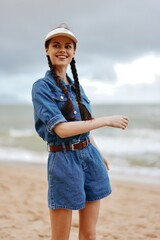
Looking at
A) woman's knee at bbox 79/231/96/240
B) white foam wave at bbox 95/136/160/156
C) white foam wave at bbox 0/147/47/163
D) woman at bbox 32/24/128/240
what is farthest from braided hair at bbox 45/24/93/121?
white foam wave at bbox 95/136/160/156

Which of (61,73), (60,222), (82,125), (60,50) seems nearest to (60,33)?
(60,50)

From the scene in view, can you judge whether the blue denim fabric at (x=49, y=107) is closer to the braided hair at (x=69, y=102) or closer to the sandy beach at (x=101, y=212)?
the braided hair at (x=69, y=102)

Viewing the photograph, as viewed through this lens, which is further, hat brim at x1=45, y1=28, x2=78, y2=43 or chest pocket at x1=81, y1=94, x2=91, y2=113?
chest pocket at x1=81, y1=94, x2=91, y2=113

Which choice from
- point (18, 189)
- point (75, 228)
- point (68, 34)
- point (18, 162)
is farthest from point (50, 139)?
point (18, 162)

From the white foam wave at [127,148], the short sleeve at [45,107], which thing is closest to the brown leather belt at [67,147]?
the short sleeve at [45,107]

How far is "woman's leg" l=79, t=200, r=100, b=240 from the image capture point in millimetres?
2195

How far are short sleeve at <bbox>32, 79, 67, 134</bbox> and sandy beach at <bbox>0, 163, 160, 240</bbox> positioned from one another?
2199 millimetres

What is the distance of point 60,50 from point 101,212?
373 centimetres

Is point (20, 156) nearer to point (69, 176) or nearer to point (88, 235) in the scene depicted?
point (88, 235)

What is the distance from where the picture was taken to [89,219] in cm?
221

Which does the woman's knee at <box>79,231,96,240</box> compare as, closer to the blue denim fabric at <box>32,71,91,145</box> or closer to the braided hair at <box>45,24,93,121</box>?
the blue denim fabric at <box>32,71,91,145</box>

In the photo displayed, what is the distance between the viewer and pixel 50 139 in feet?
6.67

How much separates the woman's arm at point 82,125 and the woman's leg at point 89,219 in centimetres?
59

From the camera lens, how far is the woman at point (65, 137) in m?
1.93
